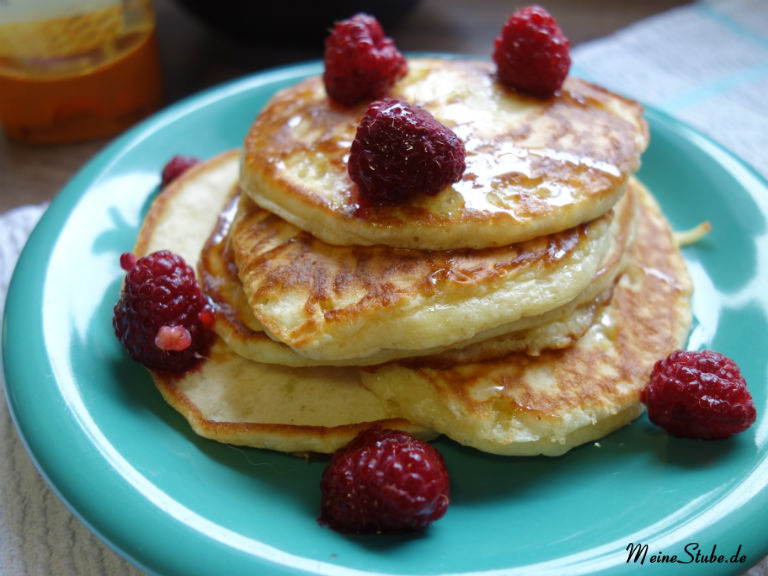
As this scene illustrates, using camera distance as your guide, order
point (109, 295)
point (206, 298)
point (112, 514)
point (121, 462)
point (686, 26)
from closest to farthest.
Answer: point (112, 514), point (121, 462), point (206, 298), point (109, 295), point (686, 26)

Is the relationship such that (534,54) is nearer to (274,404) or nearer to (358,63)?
(358,63)

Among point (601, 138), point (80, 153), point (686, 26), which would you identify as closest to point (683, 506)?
point (601, 138)

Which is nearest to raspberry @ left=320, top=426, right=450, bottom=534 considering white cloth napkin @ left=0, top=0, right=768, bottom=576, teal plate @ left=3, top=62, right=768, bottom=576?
teal plate @ left=3, top=62, right=768, bottom=576

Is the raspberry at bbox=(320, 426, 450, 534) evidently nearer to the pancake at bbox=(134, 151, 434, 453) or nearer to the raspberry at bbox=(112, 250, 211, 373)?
the pancake at bbox=(134, 151, 434, 453)

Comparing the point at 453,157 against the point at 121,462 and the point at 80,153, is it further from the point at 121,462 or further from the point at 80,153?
the point at 80,153

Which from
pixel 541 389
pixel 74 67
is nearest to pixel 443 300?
pixel 541 389

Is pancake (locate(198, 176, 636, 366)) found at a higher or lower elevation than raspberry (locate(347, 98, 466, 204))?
lower
